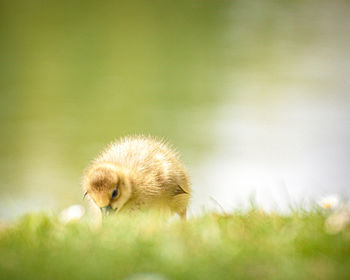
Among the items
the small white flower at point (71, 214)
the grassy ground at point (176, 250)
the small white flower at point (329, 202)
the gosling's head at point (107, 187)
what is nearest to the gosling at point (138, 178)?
the gosling's head at point (107, 187)

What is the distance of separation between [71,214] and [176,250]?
1095mm

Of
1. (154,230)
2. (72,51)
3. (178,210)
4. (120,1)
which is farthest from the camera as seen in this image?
(120,1)

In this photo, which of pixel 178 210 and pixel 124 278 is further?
pixel 178 210

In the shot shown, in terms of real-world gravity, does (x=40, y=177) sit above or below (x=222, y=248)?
above

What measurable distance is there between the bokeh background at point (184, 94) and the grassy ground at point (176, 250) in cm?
57

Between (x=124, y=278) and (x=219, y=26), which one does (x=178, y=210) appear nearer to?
(x=124, y=278)

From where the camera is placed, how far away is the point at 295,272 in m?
3.02

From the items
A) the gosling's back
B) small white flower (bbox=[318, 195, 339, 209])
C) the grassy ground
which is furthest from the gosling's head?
small white flower (bbox=[318, 195, 339, 209])

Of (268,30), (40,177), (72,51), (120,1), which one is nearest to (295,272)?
(40,177)

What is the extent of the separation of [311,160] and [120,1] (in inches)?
712

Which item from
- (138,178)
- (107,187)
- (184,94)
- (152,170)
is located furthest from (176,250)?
(184,94)

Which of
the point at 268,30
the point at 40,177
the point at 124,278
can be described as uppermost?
the point at 268,30

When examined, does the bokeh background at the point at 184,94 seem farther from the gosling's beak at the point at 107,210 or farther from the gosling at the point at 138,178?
the gosling's beak at the point at 107,210

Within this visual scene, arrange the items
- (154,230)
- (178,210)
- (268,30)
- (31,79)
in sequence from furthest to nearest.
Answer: (268,30)
(31,79)
(178,210)
(154,230)
